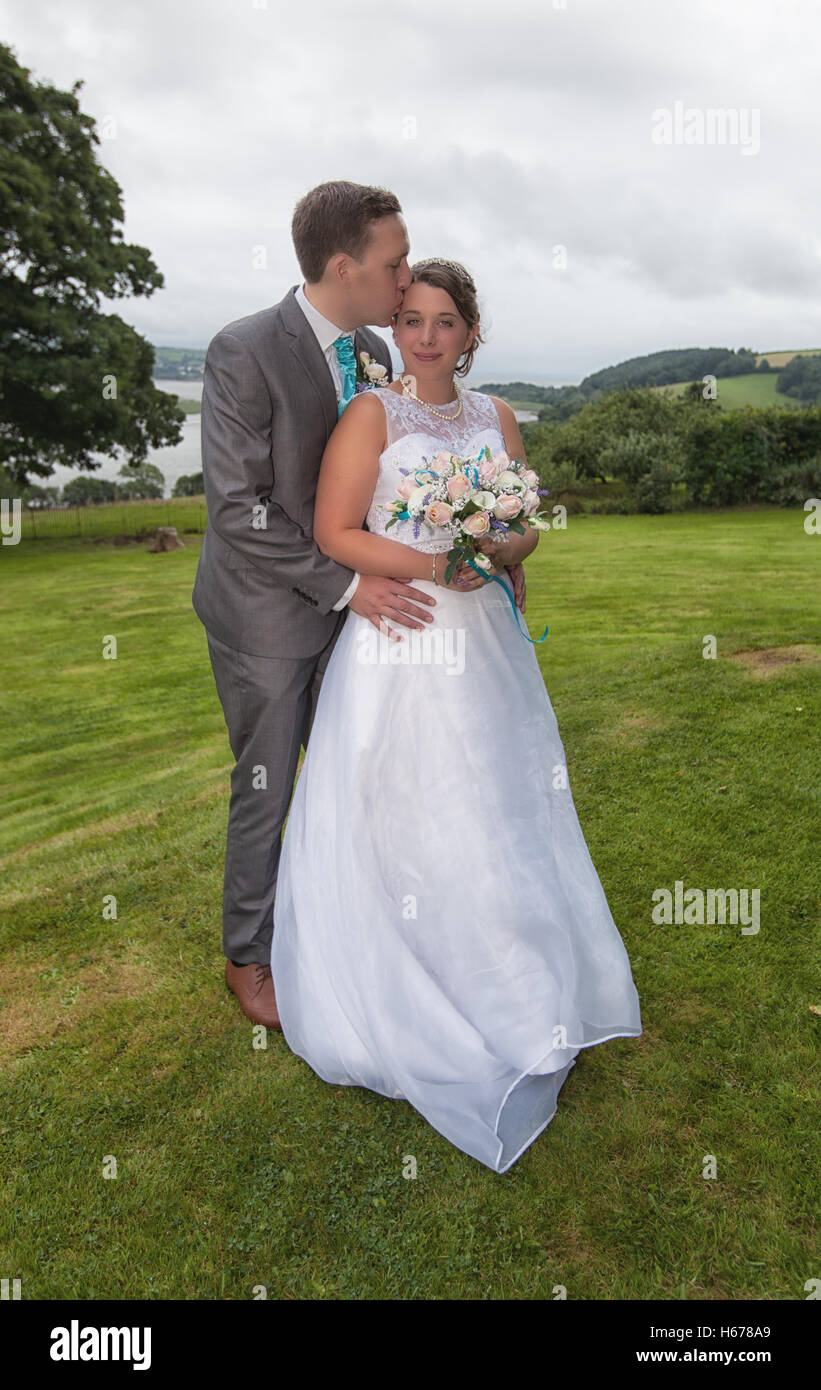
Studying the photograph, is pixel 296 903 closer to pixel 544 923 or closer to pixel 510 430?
pixel 544 923

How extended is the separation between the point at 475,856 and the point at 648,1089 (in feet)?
3.39

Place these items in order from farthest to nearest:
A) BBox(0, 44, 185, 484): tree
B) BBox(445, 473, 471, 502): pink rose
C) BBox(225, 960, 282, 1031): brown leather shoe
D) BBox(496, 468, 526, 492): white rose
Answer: BBox(0, 44, 185, 484): tree
BBox(225, 960, 282, 1031): brown leather shoe
BBox(496, 468, 526, 492): white rose
BBox(445, 473, 471, 502): pink rose

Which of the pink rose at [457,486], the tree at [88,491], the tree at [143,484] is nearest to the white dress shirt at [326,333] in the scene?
the pink rose at [457,486]

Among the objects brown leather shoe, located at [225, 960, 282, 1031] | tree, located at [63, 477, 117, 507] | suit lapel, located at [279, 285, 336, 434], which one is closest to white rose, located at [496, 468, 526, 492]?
suit lapel, located at [279, 285, 336, 434]

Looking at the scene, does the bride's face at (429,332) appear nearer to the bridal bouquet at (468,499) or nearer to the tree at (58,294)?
the bridal bouquet at (468,499)

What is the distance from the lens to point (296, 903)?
3.42 m

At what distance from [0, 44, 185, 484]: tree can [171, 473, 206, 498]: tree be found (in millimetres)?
Answer: 7303

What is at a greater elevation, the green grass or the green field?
the green field

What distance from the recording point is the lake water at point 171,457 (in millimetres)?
26750

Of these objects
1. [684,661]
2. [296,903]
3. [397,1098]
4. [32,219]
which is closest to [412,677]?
[296,903]

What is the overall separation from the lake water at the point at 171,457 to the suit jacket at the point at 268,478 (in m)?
24.3

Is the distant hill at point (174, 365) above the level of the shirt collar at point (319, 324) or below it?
above

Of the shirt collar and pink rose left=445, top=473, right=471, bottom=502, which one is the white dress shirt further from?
→ pink rose left=445, top=473, right=471, bottom=502

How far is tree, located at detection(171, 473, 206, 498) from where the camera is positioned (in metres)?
33.9
